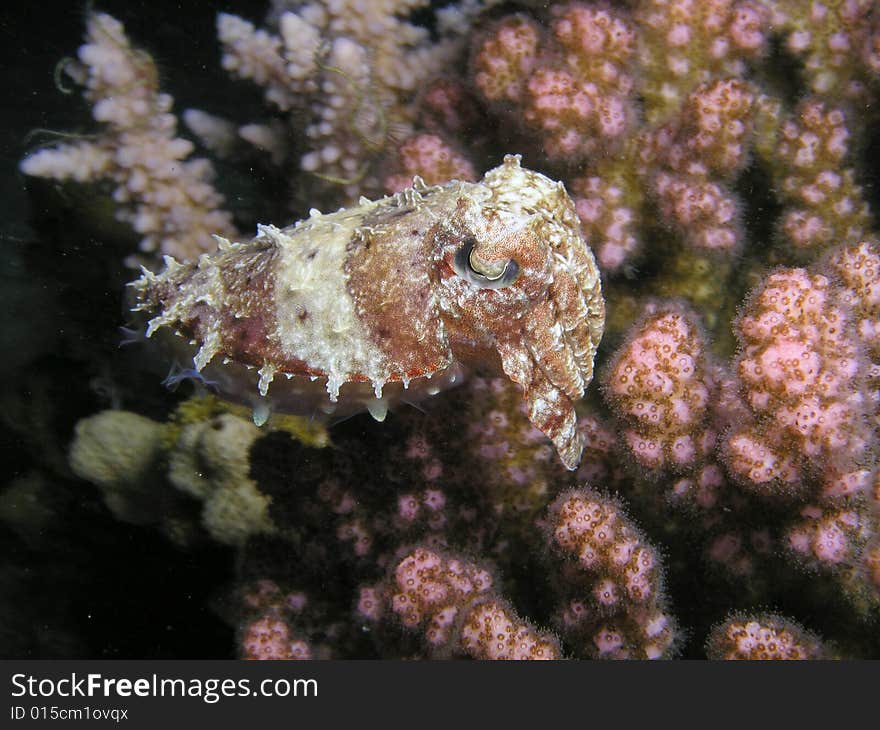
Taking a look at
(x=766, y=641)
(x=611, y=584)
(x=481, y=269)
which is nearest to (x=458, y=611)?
(x=611, y=584)

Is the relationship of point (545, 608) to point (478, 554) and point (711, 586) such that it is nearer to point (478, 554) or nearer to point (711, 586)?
point (478, 554)

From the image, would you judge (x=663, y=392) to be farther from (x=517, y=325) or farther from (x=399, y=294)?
(x=399, y=294)

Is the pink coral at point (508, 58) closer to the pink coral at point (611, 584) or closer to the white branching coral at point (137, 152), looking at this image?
Answer: the white branching coral at point (137, 152)

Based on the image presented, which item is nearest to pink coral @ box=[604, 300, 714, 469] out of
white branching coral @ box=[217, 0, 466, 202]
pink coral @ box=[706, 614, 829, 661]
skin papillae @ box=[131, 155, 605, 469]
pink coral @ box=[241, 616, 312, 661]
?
skin papillae @ box=[131, 155, 605, 469]

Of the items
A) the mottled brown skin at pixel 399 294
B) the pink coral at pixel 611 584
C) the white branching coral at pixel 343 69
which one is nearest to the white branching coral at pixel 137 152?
the white branching coral at pixel 343 69

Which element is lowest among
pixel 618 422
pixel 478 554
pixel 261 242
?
pixel 478 554

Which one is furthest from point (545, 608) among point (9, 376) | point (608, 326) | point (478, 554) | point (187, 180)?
point (9, 376)

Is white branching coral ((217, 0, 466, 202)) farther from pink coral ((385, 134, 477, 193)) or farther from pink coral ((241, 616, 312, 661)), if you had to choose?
pink coral ((241, 616, 312, 661))
